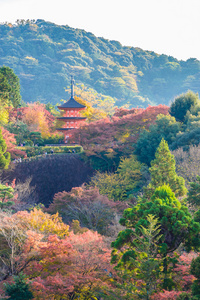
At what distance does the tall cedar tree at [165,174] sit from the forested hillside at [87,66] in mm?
74297

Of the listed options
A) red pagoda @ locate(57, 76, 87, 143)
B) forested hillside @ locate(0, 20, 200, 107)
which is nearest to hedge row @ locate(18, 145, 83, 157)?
red pagoda @ locate(57, 76, 87, 143)

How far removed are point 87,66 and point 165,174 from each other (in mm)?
95193

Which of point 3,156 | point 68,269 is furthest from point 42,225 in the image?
point 3,156

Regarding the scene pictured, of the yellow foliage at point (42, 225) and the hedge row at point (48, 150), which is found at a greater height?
the yellow foliage at point (42, 225)

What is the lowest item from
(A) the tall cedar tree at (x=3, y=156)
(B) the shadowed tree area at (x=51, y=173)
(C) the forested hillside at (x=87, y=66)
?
(B) the shadowed tree area at (x=51, y=173)

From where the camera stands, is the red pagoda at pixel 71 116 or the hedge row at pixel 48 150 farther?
the red pagoda at pixel 71 116

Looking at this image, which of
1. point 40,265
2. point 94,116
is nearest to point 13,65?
point 94,116

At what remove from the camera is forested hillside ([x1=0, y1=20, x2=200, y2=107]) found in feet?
328

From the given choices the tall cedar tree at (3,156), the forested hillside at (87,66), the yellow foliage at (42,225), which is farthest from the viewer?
the forested hillside at (87,66)

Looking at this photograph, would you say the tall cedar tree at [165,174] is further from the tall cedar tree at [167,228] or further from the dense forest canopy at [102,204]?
the tall cedar tree at [167,228]

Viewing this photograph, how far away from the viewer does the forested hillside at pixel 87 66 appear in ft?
328

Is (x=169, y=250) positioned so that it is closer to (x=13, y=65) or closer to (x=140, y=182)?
(x=140, y=182)

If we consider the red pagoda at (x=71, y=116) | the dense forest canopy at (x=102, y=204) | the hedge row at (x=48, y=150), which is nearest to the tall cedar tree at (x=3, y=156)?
the dense forest canopy at (x=102, y=204)

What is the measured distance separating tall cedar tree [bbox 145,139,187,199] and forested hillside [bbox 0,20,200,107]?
244ft
